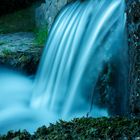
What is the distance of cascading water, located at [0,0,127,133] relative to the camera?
454cm

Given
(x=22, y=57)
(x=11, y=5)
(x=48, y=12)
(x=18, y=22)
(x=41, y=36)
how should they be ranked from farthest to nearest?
(x=11, y=5) < (x=18, y=22) < (x=48, y=12) < (x=41, y=36) < (x=22, y=57)

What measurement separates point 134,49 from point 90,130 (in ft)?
3.29

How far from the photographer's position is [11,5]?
916 centimetres

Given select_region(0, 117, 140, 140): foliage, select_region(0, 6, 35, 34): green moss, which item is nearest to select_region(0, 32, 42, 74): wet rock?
select_region(0, 6, 35, 34): green moss

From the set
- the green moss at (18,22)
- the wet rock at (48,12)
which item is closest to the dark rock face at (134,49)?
the wet rock at (48,12)

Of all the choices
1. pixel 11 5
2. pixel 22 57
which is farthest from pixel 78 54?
pixel 11 5

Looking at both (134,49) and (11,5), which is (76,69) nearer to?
(134,49)

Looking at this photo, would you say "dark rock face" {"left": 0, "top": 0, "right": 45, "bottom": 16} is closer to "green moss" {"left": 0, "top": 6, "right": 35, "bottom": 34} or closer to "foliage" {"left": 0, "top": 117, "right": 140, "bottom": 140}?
"green moss" {"left": 0, "top": 6, "right": 35, "bottom": 34}

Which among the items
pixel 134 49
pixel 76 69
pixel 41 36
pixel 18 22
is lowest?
pixel 134 49

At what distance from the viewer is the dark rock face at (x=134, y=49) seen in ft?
11.3

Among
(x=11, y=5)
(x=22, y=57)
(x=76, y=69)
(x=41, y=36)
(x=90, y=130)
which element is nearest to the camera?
(x=90, y=130)

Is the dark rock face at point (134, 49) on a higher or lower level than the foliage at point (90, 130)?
higher

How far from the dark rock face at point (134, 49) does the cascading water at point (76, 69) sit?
61cm

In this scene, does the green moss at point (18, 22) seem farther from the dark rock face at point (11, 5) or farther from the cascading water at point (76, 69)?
the cascading water at point (76, 69)
